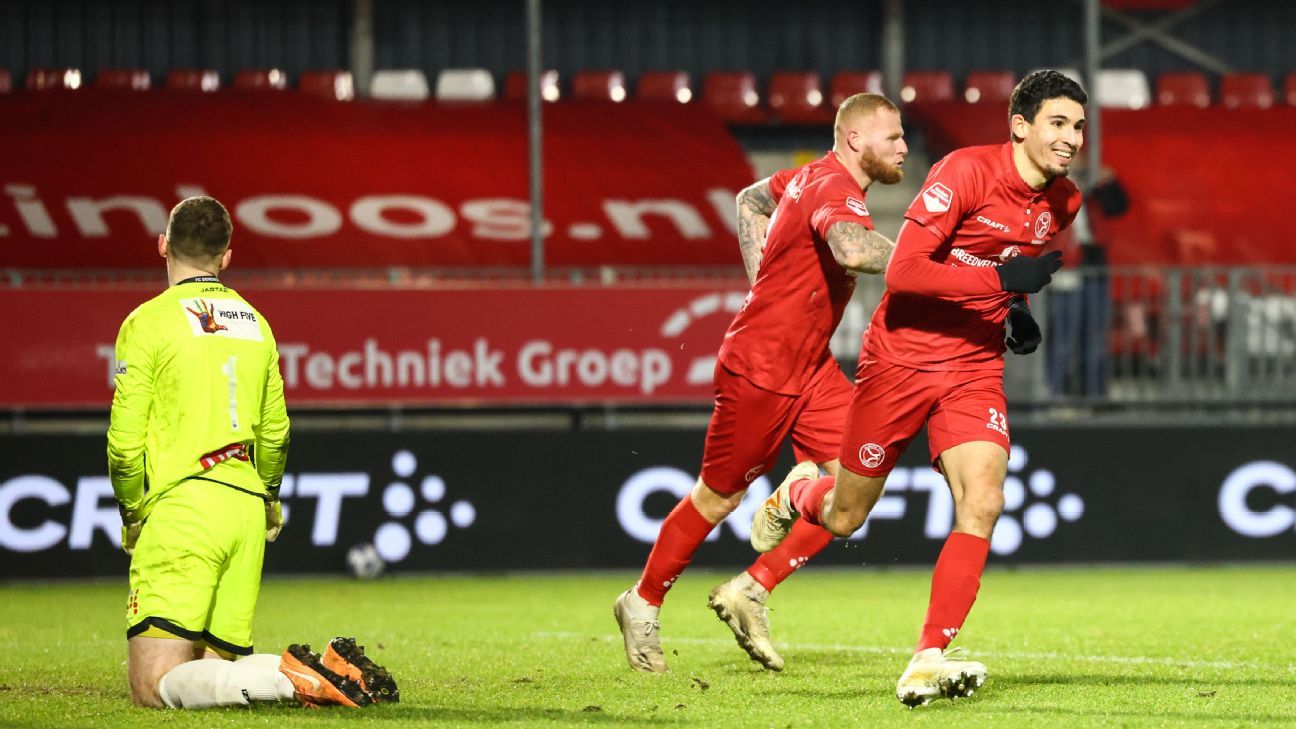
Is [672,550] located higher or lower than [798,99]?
lower

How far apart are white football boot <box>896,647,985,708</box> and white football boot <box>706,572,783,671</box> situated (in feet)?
4.33

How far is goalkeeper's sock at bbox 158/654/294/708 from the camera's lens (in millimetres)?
5656

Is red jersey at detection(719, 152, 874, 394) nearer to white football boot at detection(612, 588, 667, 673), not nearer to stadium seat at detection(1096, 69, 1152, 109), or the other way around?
white football boot at detection(612, 588, 667, 673)

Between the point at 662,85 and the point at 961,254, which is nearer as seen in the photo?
the point at 961,254

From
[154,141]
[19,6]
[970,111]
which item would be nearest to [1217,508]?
[970,111]

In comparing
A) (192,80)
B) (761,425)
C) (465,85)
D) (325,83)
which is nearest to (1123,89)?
(465,85)

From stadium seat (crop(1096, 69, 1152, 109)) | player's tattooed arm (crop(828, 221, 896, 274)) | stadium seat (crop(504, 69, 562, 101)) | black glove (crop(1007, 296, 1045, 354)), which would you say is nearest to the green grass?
black glove (crop(1007, 296, 1045, 354))

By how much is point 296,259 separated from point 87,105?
2821mm

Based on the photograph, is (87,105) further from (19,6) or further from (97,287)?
(97,287)

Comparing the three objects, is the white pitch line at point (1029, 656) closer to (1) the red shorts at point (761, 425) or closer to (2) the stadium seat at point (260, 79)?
(1) the red shorts at point (761, 425)

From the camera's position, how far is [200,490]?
5.77m

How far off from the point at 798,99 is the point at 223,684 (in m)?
16.3

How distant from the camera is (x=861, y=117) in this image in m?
6.82

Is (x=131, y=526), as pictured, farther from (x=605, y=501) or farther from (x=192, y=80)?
(x=192, y=80)
